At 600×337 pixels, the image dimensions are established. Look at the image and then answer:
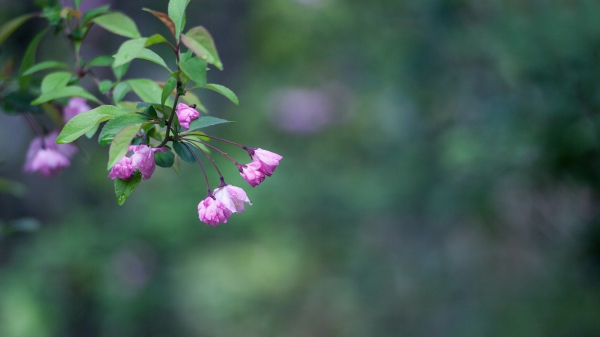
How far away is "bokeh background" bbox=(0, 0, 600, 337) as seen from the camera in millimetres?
1992

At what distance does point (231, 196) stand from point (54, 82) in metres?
0.34

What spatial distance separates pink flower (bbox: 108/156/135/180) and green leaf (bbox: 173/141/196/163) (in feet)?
0.19

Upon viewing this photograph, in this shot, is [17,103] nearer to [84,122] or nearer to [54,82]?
[54,82]

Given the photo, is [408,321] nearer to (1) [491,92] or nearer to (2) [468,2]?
(1) [491,92]

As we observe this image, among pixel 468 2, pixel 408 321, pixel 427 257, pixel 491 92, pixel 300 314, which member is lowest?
pixel 300 314

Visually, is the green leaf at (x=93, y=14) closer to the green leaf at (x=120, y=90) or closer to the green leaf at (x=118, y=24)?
the green leaf at (x=118, y=24)

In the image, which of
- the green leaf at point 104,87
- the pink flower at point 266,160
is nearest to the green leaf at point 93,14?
the green leaf at point 104,87

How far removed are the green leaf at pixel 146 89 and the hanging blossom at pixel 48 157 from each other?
0.27 m

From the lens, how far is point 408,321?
10.5 ft

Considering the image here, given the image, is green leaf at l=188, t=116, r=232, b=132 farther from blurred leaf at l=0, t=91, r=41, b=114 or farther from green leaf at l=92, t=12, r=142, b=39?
blurred leaf at l=0, t=91, r=41, b=114

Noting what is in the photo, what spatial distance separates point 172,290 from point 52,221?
77 cm

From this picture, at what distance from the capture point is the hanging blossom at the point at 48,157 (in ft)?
3.40

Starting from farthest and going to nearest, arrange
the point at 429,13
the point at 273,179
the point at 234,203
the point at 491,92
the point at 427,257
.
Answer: the point at 273,179 < the point at 427,257 < the point at 429,13 < the point at 491,92 < the point at 234,203

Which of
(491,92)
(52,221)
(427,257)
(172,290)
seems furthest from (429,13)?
(52,221)
